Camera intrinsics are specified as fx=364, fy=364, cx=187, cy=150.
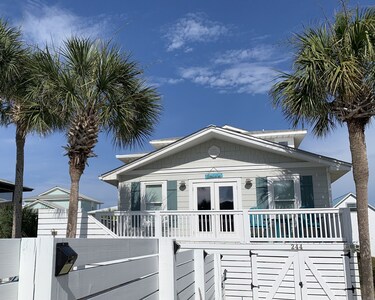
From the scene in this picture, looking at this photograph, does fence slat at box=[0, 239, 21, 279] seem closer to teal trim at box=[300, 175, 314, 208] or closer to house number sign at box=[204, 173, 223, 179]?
teal trim at box=[300, 175, 314, 208]

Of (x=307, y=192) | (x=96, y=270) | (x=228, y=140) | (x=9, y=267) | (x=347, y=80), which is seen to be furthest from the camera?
(x=228, y=140)

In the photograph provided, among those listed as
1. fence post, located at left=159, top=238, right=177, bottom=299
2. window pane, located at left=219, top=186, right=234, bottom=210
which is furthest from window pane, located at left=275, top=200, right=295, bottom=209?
fence post, located at left=159, top=238, right=177, bottom=299

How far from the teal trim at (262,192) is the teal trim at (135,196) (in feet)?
14.4

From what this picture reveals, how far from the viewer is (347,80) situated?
7918 millimetres

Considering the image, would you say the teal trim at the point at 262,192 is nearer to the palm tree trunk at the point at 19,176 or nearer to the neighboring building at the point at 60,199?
the palm tree trunk at the point at 19,176

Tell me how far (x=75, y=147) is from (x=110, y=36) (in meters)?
2.89

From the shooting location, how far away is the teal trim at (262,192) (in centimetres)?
1249

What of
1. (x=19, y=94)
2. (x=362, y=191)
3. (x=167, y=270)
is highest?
(x=19, y=94)

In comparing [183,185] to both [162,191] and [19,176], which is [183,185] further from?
[19,176]

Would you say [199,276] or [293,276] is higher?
[199,276]

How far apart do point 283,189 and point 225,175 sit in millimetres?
2091

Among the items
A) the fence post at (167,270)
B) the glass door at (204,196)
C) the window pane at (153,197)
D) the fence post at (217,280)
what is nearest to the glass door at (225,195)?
the glass door at (204,196)

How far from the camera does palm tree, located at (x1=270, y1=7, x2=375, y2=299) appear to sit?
26.3ft

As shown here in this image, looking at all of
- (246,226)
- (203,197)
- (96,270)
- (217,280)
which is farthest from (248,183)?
(96,270)
